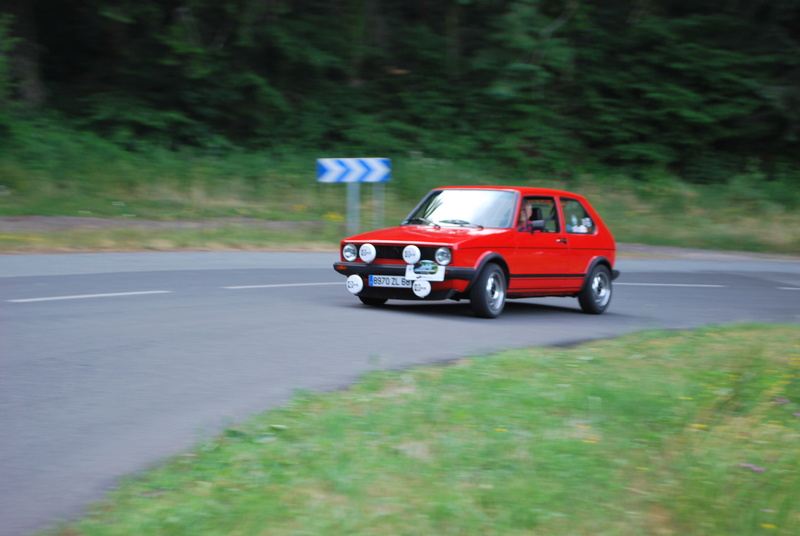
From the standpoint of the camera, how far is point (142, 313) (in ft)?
33.4

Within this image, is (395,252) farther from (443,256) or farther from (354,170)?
(354,170)

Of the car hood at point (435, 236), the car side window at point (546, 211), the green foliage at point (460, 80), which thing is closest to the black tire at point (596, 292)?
the car side window at point (546, 211)

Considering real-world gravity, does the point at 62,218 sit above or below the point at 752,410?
above

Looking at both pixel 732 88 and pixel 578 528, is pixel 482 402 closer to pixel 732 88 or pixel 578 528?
pixel 578 528

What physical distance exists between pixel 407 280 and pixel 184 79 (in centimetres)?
2482

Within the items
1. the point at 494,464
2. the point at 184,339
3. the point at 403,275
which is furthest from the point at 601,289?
the point at 494,464

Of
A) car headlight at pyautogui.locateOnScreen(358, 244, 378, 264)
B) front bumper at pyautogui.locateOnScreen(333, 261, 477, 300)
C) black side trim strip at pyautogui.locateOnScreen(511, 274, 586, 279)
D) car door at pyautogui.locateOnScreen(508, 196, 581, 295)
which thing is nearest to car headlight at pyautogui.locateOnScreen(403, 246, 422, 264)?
front bumper at pyautogui.locateOnScreen(333, 261, 477, 300)

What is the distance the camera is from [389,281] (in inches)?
429

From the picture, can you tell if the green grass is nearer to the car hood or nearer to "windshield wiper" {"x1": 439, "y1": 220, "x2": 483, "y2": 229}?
the car hood

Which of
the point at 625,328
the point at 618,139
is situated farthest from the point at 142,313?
the point at 618,139

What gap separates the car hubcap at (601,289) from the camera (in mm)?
12758

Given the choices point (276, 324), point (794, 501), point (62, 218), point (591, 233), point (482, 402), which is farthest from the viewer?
point (62, 218)

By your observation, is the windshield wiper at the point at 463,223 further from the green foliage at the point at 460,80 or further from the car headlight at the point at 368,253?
the green foliage at the point at 460,80

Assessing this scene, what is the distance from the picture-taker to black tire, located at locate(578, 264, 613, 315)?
1260 centimetres
